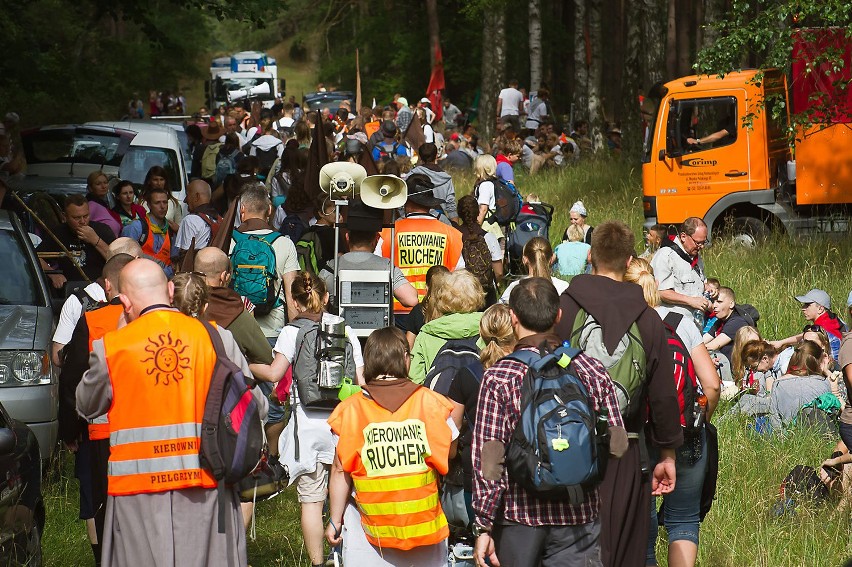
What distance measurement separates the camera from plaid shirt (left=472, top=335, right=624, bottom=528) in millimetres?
5094

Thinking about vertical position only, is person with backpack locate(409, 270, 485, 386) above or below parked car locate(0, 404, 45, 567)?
above

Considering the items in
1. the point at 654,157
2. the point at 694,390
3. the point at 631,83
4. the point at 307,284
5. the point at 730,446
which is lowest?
the point at 730,446

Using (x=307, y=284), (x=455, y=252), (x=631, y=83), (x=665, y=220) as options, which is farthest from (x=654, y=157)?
(x=307, y=284)

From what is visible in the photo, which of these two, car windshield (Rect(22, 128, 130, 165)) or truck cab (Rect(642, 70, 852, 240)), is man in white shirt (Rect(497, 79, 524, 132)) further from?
car windshield (Rect(22, 128, 130, 165))

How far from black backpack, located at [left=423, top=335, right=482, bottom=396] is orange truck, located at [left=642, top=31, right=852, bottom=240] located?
400 inches

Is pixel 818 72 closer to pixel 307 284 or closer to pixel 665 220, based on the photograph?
pixel 665 220

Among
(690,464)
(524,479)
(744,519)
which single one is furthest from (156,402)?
(744,519)

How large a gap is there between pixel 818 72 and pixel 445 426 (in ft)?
36.3

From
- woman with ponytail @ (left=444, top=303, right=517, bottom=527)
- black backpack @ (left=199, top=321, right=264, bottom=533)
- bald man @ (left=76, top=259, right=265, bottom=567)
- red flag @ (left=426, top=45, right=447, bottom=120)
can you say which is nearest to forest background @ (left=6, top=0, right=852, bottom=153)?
red flag @ (left=426, top=45, right=447, bottom=120)

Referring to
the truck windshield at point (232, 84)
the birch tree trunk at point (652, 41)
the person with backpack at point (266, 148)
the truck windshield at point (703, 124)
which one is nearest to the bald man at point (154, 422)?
the person with backpack at point (266, 148)

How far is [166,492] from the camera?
16.8ft

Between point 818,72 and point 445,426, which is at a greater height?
point 818,72

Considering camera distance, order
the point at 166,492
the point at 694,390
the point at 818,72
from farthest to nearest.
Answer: the point at 818,72 → the point at 694,390 → the point at 166,492

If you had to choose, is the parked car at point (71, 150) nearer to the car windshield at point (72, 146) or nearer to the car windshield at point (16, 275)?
the car windshield at point (72, 146)
